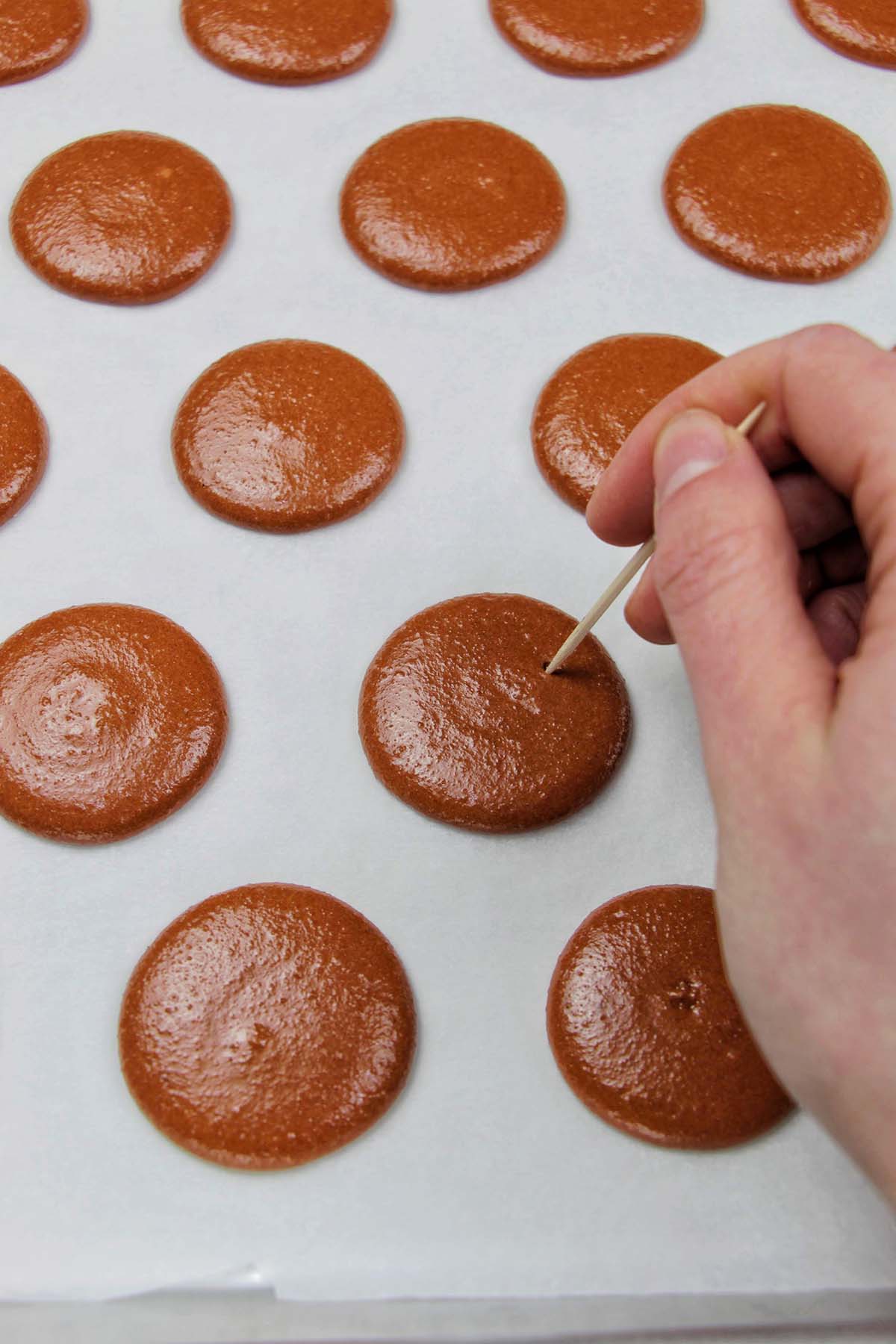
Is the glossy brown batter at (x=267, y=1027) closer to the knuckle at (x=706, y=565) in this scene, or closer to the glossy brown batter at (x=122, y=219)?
the knuckle at (x=706, y=565)

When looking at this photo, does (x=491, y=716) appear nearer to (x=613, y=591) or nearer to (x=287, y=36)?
(x=613, y=591)

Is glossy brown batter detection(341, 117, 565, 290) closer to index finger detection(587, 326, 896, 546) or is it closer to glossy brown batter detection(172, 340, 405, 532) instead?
glossy brown batter detection(172, 340, 405, 532)

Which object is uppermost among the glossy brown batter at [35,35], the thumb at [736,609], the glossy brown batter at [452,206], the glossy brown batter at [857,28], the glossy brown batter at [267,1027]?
Result: the glossy brown batter at [857,28]

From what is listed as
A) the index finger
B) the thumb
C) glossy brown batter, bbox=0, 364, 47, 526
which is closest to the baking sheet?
glossy brown batter, bbox=0, 364, 47, 526

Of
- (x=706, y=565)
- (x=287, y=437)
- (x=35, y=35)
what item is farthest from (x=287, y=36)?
(x=706, y=565)

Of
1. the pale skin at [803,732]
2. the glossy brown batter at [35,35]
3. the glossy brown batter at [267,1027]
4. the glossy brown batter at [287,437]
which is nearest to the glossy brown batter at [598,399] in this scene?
the glossy brown batter at [287,437]

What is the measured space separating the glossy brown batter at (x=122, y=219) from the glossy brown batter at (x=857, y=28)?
89 centimetres

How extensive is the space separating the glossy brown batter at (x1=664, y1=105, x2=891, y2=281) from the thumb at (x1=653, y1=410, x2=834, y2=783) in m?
0.73

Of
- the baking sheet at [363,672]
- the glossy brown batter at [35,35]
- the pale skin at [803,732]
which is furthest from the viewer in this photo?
the glossy brown batter at [35,35]

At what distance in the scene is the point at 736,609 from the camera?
88 centimetres

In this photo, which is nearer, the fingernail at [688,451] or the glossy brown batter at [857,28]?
the fingernail at [688,451]

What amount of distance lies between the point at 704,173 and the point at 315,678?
34.1 inches

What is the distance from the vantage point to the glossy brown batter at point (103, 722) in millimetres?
1216

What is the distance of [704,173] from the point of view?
160cm
